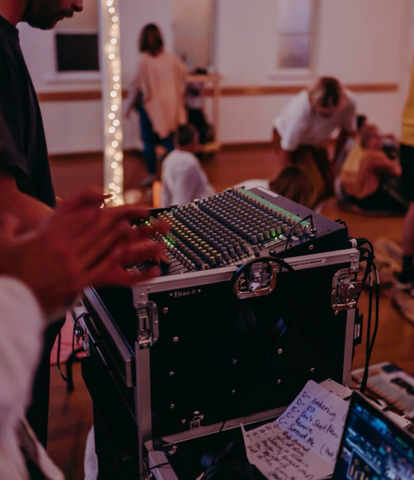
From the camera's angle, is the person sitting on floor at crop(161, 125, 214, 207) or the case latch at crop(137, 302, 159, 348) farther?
the person sitting on floor at crop(161, 125, 214, 207)

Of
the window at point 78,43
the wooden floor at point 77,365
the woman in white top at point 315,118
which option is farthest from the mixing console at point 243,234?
the window at point 78,43

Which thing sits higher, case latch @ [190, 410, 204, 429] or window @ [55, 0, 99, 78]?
window @ [55, 0, 99, 78]

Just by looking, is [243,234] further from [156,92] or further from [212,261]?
[156,92]

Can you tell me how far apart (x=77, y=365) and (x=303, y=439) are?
1619 mm

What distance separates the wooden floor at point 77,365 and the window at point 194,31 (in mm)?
1499

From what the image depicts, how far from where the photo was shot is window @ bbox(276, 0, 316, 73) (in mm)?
7348

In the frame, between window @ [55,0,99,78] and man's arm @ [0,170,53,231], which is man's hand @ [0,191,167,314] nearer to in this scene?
man's arm @ [0,170,53,231]

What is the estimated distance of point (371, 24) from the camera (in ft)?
25.5

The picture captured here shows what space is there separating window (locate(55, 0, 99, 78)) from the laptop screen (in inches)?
245

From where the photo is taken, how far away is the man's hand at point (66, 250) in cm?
56

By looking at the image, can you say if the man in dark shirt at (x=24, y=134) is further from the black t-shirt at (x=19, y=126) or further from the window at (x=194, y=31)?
the window at (x=194, y=31)

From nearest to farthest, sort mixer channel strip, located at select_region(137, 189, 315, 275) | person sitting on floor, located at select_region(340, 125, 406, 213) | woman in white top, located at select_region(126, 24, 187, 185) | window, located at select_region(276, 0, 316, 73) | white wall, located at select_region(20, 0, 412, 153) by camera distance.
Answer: mixer channel strip, located at select_region(137, 189, 315, 275) → person sitting on floor, located at select_region(340, 125, 406, 213) → woman in white top, located at select_region(126, 24, 187, 185) → white wall, located at select_region(20, 0, 412, 153) → window, located at select_region(276, 0, 316, 73)

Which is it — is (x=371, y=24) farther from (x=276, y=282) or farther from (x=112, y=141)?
(x=276, y=282)

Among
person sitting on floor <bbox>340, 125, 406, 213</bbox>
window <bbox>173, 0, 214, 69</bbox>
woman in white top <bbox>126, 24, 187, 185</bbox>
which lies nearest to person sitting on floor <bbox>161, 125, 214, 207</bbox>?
person sitting on floor <bbox>340, 125, 406, 213</bbox>
